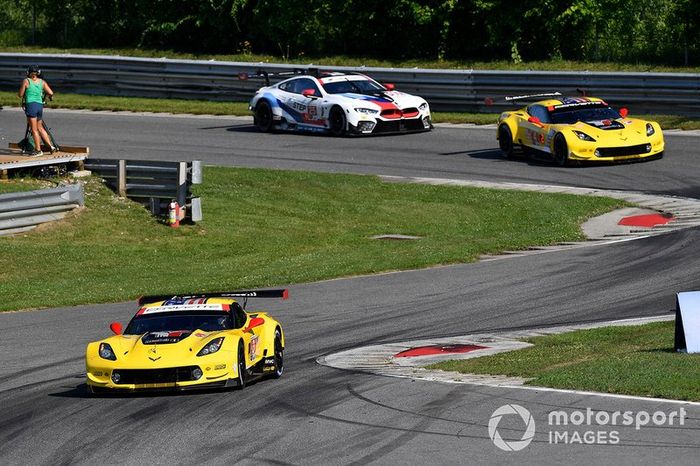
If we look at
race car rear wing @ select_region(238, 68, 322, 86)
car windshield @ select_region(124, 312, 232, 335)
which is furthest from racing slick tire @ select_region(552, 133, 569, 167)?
car windshield @ select_region(124, 312, 232, 335)

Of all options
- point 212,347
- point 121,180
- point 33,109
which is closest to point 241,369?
point 212,347

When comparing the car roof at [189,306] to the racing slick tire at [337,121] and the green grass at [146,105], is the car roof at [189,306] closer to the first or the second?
the racing slick tire at [337,121]

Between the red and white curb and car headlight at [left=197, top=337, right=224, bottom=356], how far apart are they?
4.75 feet

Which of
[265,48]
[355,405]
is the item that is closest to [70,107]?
[265,48]

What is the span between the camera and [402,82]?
33625mm

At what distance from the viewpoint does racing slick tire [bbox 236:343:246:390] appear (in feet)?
40.0

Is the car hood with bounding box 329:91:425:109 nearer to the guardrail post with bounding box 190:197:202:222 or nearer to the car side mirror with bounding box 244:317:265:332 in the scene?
the guardrail post with bounding box 190:197:202:222

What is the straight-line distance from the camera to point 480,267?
1934cm

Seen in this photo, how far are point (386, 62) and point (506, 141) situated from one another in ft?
36.3

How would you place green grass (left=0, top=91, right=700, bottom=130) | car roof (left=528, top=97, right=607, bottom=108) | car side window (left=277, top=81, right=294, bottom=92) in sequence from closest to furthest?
1. car roof (left=528, top=97, right=607, bottom=108)
2. car side window (left=277, top=81, right=294, bottom=92)
3. green grass (left=0, top=91, right=700, bottom=130)

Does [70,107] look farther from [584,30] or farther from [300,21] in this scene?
[584,30]

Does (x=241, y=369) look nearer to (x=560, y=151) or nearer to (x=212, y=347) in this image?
(x=212, y=347)

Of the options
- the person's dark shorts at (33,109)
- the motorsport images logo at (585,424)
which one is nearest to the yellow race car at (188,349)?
the motorsport images logo at (585,424)

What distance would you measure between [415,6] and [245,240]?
58.1 ft
